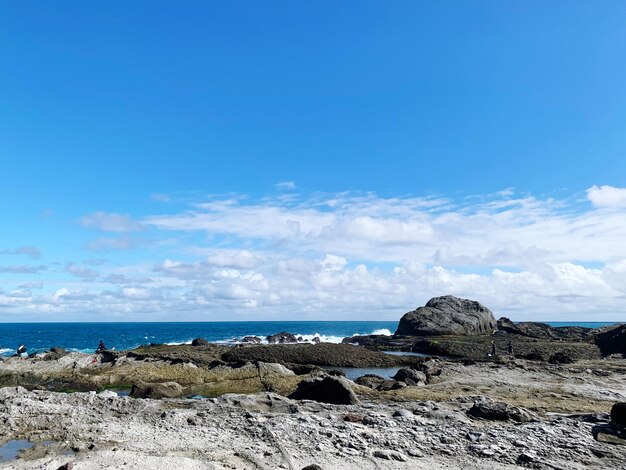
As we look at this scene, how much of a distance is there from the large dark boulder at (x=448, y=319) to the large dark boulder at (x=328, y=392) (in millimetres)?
74809

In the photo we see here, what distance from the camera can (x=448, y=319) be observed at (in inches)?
3780

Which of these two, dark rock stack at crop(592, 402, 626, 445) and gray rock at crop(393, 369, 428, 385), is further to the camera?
gray rock at crop(393, 369, 428, 385)

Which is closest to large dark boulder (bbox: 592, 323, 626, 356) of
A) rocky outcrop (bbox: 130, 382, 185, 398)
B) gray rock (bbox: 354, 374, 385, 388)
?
gray rock (bbox: 354, 374, 385, 388)

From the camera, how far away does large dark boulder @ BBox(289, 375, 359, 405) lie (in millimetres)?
21344

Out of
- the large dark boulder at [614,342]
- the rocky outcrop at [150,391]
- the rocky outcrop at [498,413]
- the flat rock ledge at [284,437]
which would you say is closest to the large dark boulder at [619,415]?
the flat rock ledge at [284,437]

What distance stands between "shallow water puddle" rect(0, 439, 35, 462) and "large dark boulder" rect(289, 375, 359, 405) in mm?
12245

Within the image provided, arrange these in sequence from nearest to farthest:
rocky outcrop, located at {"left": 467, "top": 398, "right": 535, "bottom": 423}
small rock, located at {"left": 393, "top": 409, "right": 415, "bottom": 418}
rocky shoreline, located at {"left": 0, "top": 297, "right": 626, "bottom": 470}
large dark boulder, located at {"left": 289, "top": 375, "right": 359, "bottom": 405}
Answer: rocky shoreline, located at {"left": 0, "top": 297, "right": 626, "bottom": 470} < small rock, located at {"left": 393, "top": 409, "right": 415, "bottom": 418} < rocky outcrop, located at {"left": 467, "top": 398, "right": 535, "bottom": 423} < large dark boulder, located at {"left": 289, "top": 375, "right": 359, "bottom": 405}

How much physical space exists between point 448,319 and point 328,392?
80.0 meters

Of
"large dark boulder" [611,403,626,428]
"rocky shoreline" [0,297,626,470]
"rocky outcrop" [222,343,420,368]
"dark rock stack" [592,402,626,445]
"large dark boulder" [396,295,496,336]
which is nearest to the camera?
"rocky shoreline" [0,297,626,470]

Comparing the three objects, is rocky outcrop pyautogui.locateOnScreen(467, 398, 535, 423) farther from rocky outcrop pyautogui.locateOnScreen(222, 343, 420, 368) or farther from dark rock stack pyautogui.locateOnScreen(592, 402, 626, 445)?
rocky outcrop pyautogui.locateOnScreen(222, 343, 420, 368)

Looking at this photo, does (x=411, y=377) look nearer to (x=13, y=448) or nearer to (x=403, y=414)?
(x=403, y=414)

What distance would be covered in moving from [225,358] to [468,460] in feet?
127

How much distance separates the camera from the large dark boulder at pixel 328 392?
21344 mm

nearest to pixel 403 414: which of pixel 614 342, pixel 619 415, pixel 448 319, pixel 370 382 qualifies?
pixel 619 415
